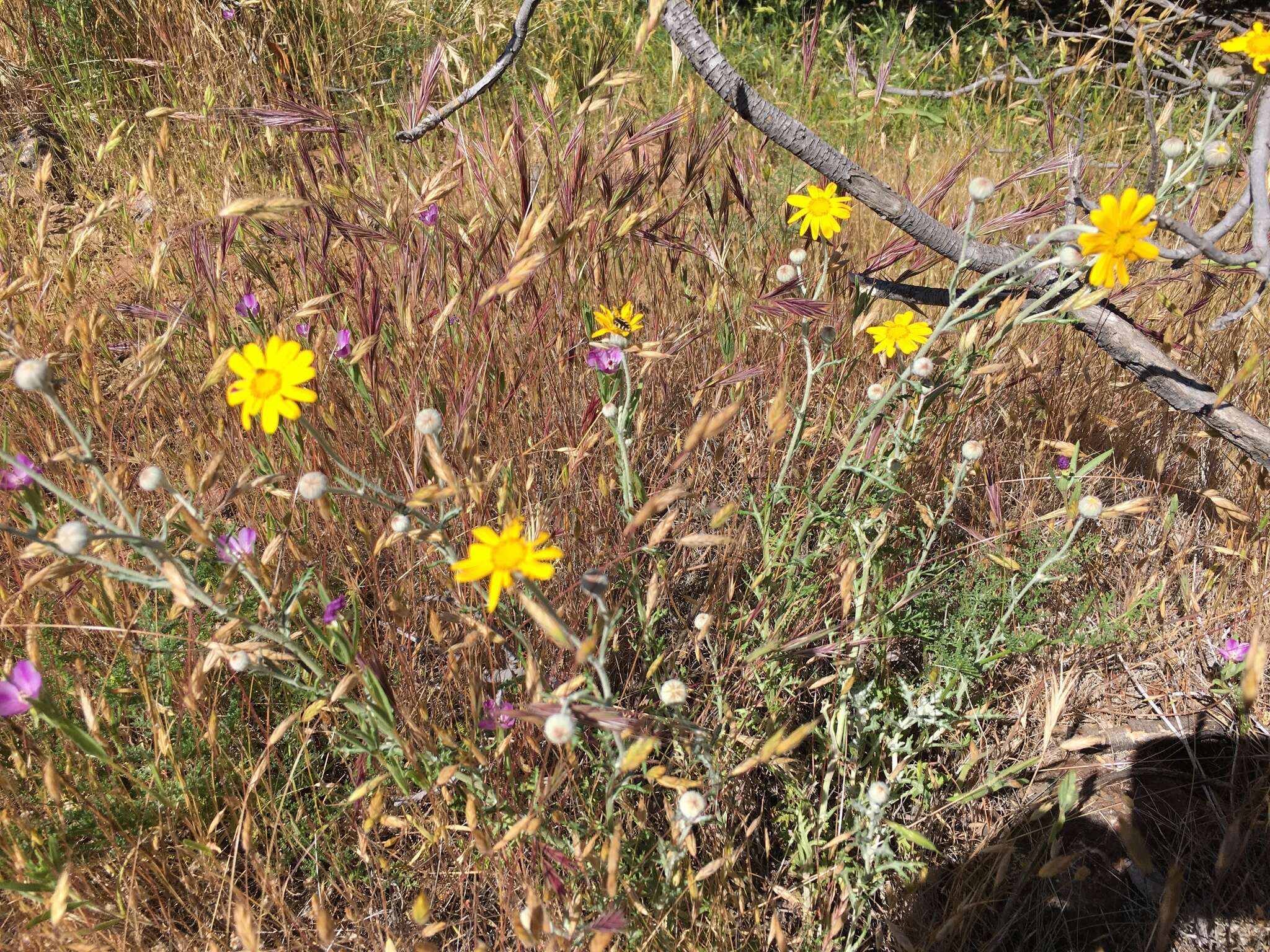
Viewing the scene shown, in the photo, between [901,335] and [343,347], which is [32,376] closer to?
[343,347]

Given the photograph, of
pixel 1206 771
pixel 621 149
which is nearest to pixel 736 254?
pixel 621 149

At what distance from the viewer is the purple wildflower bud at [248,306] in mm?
1679

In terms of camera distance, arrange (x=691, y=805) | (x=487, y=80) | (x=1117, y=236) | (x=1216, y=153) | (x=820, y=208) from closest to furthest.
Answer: (x=691, y=805)
(x=1117, y=236)
(x=1216, y=153)
(x=487, y=80)
(x=820, y=208)

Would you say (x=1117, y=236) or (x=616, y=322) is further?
(x=616, y=322)

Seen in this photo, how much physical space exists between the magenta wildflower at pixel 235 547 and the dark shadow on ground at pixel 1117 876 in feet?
3.67

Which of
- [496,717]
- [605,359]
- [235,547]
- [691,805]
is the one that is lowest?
[496,717]

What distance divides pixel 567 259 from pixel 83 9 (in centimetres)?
278

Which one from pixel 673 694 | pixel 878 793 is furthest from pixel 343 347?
pixel 878 793

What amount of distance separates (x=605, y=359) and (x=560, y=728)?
36.3 inches

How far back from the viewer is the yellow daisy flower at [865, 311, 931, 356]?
1.58 metres

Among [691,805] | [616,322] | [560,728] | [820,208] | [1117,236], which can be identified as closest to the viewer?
[560,728]

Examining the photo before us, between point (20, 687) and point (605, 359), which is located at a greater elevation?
point (605, 359)

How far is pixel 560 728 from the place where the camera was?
828 millimetres

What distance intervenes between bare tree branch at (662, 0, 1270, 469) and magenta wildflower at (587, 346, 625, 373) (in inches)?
19.7
